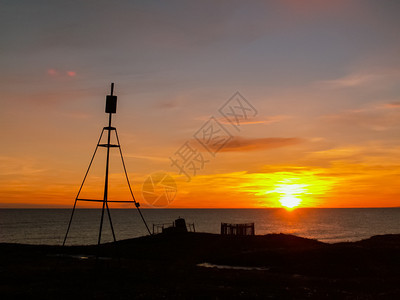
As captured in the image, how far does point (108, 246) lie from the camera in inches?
1912

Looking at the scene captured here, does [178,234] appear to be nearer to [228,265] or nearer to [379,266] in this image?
[228,265]

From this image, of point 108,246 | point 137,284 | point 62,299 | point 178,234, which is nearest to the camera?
point 62,299

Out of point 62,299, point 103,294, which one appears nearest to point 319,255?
point 103,294

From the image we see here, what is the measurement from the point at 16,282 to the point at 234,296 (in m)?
14.2

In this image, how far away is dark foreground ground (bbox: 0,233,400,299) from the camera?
936 inches

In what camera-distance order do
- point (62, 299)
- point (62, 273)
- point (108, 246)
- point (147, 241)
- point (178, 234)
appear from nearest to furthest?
point (62, 299) < point (62, 273) < point (108, 246) < point (147, 241) < point (178, 234)

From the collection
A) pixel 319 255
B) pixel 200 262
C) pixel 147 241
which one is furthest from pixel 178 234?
pixel 319 255

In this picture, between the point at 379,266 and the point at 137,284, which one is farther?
the point at 379,266

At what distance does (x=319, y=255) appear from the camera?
37406 millimetres

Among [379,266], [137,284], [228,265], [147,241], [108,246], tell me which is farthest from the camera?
[147,241]

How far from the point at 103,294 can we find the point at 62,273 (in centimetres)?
783

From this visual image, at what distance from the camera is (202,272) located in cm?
3084

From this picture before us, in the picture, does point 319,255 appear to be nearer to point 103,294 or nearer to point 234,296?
point 234,296

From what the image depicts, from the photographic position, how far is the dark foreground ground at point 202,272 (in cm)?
2377
